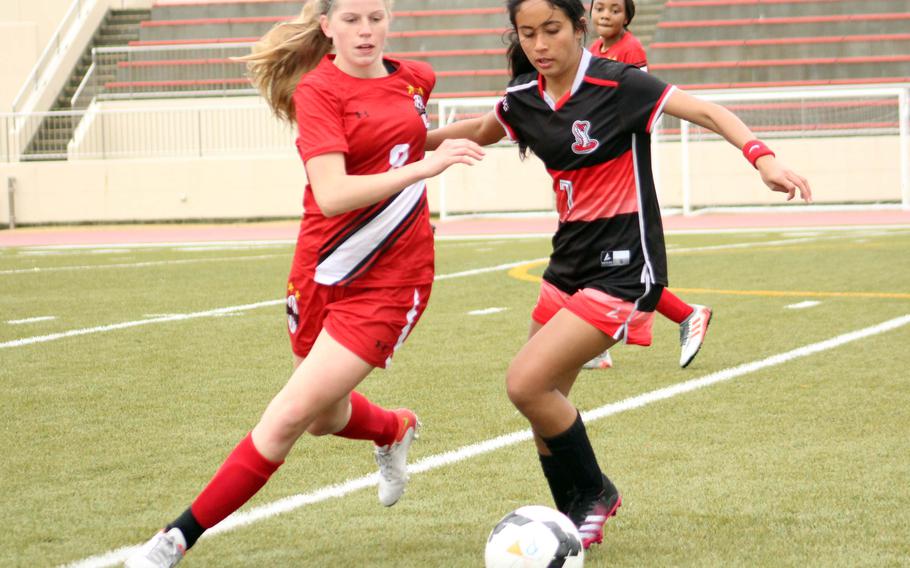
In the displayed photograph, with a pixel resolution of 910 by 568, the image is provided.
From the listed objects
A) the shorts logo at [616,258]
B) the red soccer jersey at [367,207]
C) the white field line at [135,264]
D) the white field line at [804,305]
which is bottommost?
the white field line at [135,264]

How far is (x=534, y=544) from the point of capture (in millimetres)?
3742

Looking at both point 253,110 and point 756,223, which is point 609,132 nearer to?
point 756,223

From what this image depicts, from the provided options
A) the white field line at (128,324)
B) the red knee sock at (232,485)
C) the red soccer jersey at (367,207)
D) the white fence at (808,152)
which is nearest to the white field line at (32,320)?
the white field line at (128,324)

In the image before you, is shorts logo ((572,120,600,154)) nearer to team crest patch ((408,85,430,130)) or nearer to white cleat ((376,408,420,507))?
team crest patch ((408,85,430,130))

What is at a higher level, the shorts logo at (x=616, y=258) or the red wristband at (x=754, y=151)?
the red wristband at (x=754, y=151)

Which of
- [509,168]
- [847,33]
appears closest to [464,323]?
[509,168]

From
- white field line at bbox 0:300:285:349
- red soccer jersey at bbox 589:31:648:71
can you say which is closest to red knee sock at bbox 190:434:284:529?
white field line at bbox 0:300:285:349

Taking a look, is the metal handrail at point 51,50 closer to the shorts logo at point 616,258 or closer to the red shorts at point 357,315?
the red shorts at point 357,315

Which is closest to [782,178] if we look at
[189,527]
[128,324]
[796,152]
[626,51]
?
[189,527]

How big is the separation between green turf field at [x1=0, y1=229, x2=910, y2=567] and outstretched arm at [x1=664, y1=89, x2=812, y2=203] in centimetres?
105

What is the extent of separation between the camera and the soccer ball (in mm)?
3729

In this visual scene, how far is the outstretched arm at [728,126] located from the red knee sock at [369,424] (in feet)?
4.57

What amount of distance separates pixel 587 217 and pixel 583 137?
0.79ft

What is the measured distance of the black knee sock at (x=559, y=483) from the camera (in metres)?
4.23
